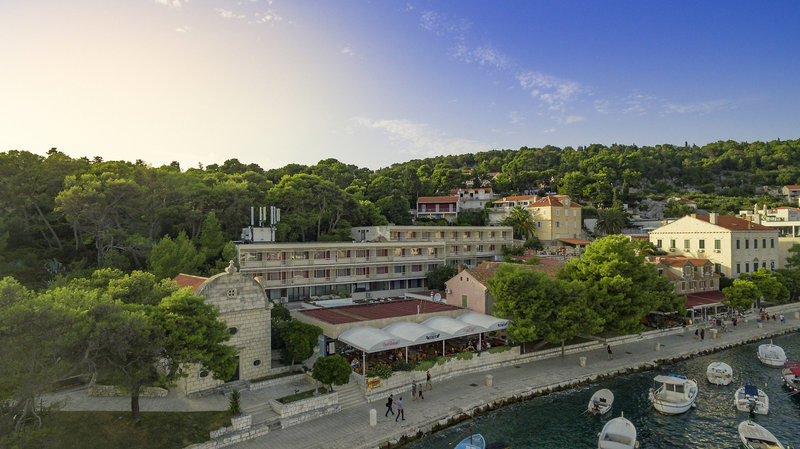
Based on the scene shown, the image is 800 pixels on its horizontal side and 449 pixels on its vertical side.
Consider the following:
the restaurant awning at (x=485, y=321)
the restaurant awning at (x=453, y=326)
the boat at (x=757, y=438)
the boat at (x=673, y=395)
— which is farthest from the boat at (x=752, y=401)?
the restaurant awning at (x=453, y=326)

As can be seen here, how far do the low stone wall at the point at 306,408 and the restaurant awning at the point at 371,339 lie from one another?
151 inches

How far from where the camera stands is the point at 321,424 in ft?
80.0

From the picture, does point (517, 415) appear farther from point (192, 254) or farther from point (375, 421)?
point (192, 254)

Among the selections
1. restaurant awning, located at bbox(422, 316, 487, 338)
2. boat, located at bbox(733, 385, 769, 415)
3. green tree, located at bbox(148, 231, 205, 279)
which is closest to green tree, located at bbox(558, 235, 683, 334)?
boat, located at bbox(733, 385, 769, 415)

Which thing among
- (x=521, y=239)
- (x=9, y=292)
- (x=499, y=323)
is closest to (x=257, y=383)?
(x=9, y=292)

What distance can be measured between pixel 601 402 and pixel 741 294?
3452 centimetres

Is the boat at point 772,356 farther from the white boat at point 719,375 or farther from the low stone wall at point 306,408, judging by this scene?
the low stone wall at point 306,408

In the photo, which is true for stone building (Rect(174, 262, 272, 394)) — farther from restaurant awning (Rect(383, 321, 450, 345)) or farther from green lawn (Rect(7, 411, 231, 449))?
restaurant awning (Rect(383, 321, 450, 345))

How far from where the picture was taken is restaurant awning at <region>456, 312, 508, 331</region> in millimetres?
35500

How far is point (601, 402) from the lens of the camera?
28250 mm

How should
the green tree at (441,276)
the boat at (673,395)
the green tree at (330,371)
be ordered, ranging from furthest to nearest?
the green tree at (441,276) < the boat at (673,395) < the green tree at (330,371)

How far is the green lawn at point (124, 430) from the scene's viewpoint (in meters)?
20.4

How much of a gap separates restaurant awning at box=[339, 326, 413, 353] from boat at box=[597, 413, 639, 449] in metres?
12.9

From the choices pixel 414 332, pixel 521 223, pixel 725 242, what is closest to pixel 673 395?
pixel 414 332
